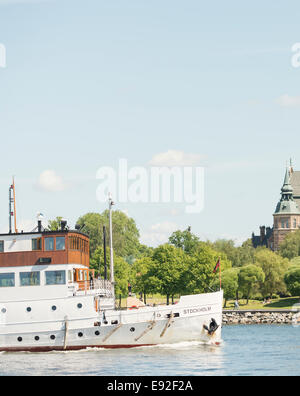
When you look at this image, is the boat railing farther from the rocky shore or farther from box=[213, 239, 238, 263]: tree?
box=[213, 239, 238, 263]: tree

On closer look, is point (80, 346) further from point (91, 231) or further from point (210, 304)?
point (91, 231)

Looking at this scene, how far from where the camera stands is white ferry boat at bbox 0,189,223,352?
2020 inches

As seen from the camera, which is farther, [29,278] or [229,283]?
[229,283]

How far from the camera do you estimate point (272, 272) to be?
11731 centimetres

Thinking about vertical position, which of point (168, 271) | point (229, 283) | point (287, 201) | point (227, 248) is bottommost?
point (229, 283)

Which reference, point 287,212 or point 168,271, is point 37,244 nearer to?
point 168,271

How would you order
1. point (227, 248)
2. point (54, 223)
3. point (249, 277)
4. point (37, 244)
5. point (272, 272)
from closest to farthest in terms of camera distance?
point (37, 244), point (54, 223), point (249, 277), point (272, 272), point (227, 248)

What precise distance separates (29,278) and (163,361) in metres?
11.2

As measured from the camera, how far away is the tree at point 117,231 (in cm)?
13400

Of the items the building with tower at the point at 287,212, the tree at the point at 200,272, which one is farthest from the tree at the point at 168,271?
the building with tower at the point at 287,212

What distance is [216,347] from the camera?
53.0 meters

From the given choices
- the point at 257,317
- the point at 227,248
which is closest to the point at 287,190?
the point at 227,248

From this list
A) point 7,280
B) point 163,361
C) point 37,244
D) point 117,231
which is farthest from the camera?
point 117,231
